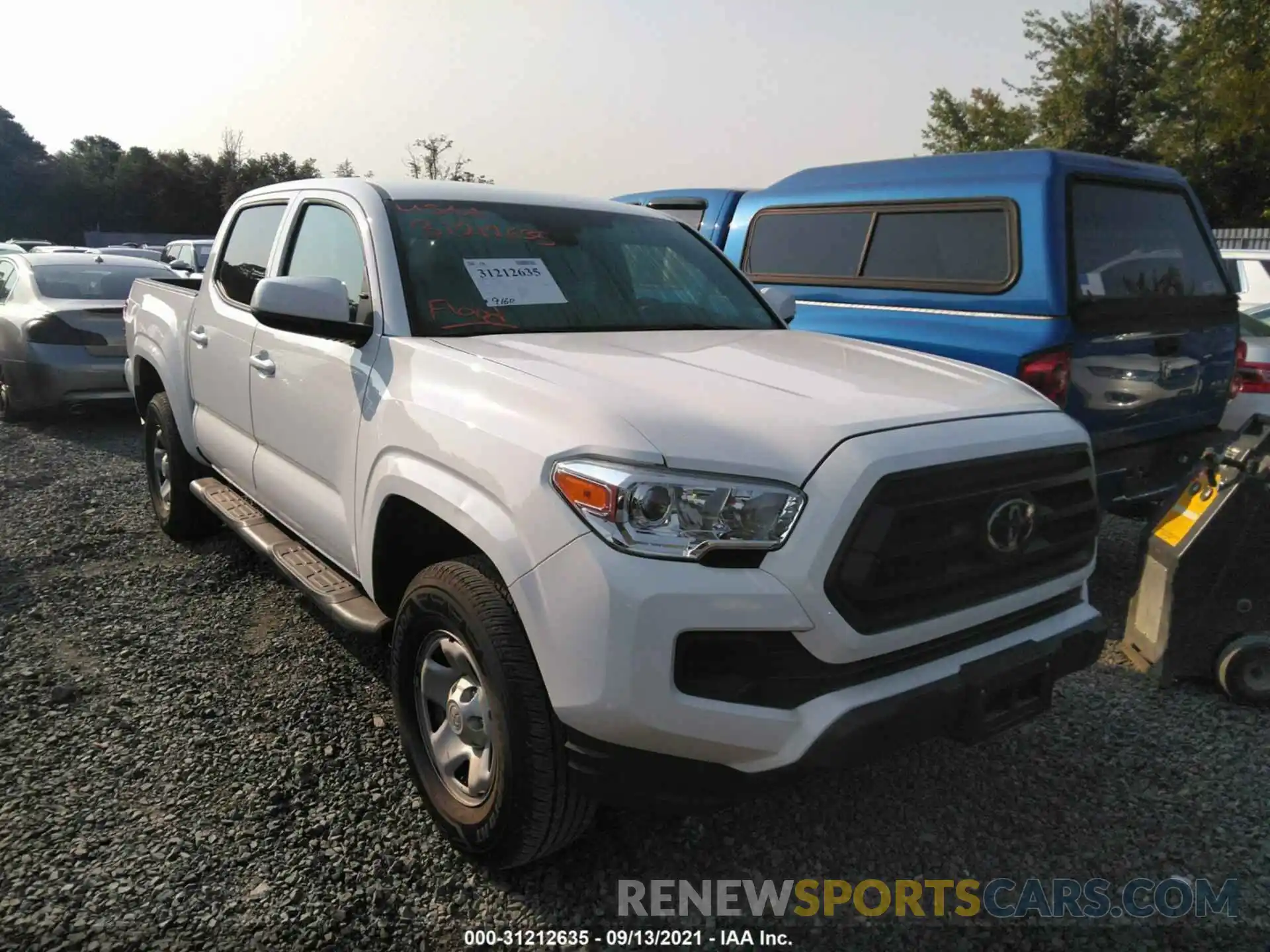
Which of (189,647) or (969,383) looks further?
(189,647)

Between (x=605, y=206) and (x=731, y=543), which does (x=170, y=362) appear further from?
(x=731, y=543)

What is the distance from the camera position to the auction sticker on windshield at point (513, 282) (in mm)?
3008

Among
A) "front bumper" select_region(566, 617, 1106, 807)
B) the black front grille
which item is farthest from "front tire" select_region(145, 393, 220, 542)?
the black front grille

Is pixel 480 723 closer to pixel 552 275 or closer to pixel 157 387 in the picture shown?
pixel 552 275

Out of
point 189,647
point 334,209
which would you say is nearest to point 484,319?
point 334,209

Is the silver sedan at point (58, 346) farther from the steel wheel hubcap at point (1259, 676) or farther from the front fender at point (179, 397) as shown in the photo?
the steel wheel hubcap at point (1259, 676)

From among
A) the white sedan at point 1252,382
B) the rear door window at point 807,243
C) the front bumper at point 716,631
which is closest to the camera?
the front bumper at point 716,631

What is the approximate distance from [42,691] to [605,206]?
9.49 ft

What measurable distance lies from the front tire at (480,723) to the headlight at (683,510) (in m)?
0.41

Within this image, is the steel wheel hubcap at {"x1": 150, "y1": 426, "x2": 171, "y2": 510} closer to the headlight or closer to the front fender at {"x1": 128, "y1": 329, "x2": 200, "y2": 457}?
the front fender at {"x1": 128, "y1": 329, "x2": 200, "y2": 457}

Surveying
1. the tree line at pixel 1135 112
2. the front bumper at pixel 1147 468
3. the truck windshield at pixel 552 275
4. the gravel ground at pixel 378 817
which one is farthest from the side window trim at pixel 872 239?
the tree line at pixel 1135 112

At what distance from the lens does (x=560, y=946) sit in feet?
7.38

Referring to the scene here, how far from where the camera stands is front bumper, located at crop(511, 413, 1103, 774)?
1882mm

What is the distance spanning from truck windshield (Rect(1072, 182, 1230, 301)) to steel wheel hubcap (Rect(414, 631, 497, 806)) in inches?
133
